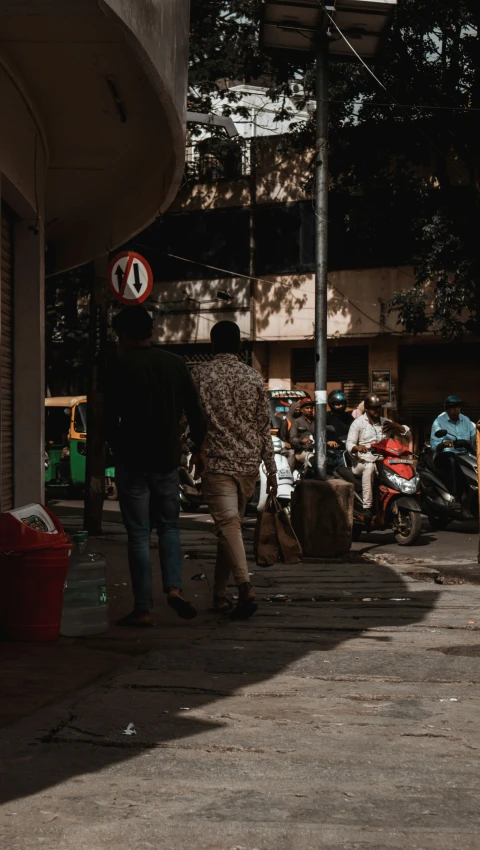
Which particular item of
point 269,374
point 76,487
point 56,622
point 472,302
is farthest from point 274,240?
point 56,622

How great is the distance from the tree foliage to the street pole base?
11.8 m

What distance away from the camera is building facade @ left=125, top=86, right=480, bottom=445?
26828 millimetres

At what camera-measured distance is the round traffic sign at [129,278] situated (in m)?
12.1

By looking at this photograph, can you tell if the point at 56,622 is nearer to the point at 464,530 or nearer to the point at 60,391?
the point at 464,530

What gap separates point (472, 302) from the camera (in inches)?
882

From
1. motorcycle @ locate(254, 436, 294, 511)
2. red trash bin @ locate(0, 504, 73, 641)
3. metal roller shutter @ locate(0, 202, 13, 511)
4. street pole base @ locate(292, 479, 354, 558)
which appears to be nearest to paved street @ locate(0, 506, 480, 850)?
red trash bin @ locate(0, 504, 73, 641)

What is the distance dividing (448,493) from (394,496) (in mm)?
1382

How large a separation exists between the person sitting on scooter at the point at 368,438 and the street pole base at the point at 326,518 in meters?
1.46

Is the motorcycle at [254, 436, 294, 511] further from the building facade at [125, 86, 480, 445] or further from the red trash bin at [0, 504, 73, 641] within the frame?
the building facade at [125, 86, 480, 445]

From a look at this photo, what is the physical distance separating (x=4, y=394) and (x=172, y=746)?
4.93 meters

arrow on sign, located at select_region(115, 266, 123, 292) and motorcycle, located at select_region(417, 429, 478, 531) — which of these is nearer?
arrow on sign, located at select_region(115, 266, 123, 292)

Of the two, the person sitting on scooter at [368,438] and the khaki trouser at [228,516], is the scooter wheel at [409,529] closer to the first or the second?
the person sitting on scooter at [368,438]

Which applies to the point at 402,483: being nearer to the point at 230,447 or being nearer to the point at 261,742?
the point at 230,447

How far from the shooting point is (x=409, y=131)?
23.2 metres
